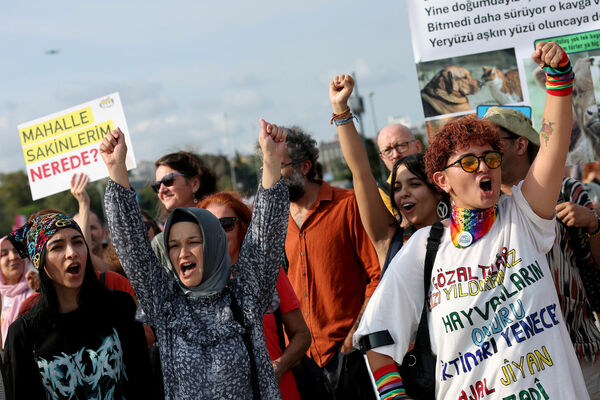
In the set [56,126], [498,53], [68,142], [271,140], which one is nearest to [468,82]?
[498,53]

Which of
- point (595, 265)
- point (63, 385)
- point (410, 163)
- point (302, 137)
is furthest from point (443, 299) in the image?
point (302, 137)

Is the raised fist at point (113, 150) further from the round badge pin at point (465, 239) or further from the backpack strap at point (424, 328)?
the round badge pin at point (465, 239)

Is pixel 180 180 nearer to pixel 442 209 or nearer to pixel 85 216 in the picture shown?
pixel 85 216

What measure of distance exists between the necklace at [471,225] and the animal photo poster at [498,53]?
2163mm

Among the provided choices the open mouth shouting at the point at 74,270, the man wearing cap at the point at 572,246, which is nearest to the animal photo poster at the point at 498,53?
the man wearing cap at the point at 572,246

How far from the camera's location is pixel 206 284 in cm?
312

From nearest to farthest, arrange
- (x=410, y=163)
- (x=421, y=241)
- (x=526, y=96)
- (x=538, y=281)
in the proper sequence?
(x=538, y=281) < (x=421, y=241) < (x=410, y=163) < (x=526, y=96)

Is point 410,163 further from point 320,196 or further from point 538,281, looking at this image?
point 538,281

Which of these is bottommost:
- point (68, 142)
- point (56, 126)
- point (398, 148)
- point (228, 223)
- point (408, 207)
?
point (408, 207)

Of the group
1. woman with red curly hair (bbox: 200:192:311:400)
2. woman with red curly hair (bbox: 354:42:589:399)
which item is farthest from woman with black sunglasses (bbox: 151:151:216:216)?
woman with red curly hair (bbox: 354:42:589:399)

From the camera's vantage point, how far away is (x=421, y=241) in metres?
2.86

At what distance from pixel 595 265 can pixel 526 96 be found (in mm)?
1790

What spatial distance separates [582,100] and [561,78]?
2355 millimetres

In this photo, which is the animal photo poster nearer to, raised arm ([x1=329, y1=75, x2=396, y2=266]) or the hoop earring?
the hoop earring
